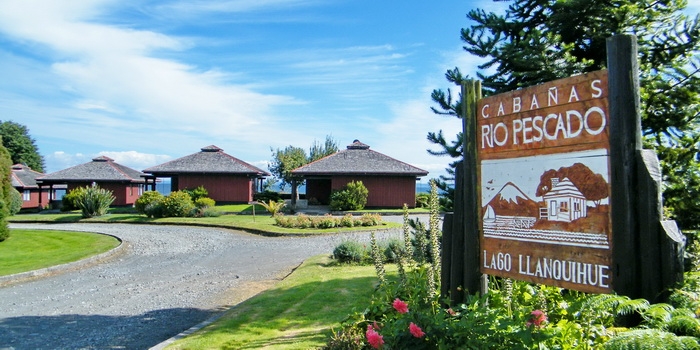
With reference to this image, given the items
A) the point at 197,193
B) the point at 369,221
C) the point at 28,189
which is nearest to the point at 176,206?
the point at 197,193

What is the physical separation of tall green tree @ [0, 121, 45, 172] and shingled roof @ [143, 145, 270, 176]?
38.9 metres

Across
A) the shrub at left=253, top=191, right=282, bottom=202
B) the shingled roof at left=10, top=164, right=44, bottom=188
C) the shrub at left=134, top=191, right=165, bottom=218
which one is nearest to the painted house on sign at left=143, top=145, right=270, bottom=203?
the shrub at left=253, top=191, right=282, bottom=202

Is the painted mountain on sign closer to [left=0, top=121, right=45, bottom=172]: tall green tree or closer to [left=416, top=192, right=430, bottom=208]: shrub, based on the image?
[left=416, top=192, right=430, bottom=208]: shrub

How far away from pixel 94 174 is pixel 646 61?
159 ft

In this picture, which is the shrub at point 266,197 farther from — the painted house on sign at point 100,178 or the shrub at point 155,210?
the painted house on sign at point 100,178

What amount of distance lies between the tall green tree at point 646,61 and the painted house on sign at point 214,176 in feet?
118

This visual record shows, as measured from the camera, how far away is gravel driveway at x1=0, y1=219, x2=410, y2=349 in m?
7.89

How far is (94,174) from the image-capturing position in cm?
4603

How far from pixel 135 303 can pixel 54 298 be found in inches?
86.5

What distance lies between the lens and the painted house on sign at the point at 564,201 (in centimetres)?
365

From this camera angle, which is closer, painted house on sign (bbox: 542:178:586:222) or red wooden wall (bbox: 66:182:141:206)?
painted house on sign (bbox: 542:178:586:222)

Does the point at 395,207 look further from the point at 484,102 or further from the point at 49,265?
the point at 484,102

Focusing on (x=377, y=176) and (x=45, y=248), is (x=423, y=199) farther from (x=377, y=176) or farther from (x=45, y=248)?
(x=377, y=176)

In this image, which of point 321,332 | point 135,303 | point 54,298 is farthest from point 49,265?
point 321,332
